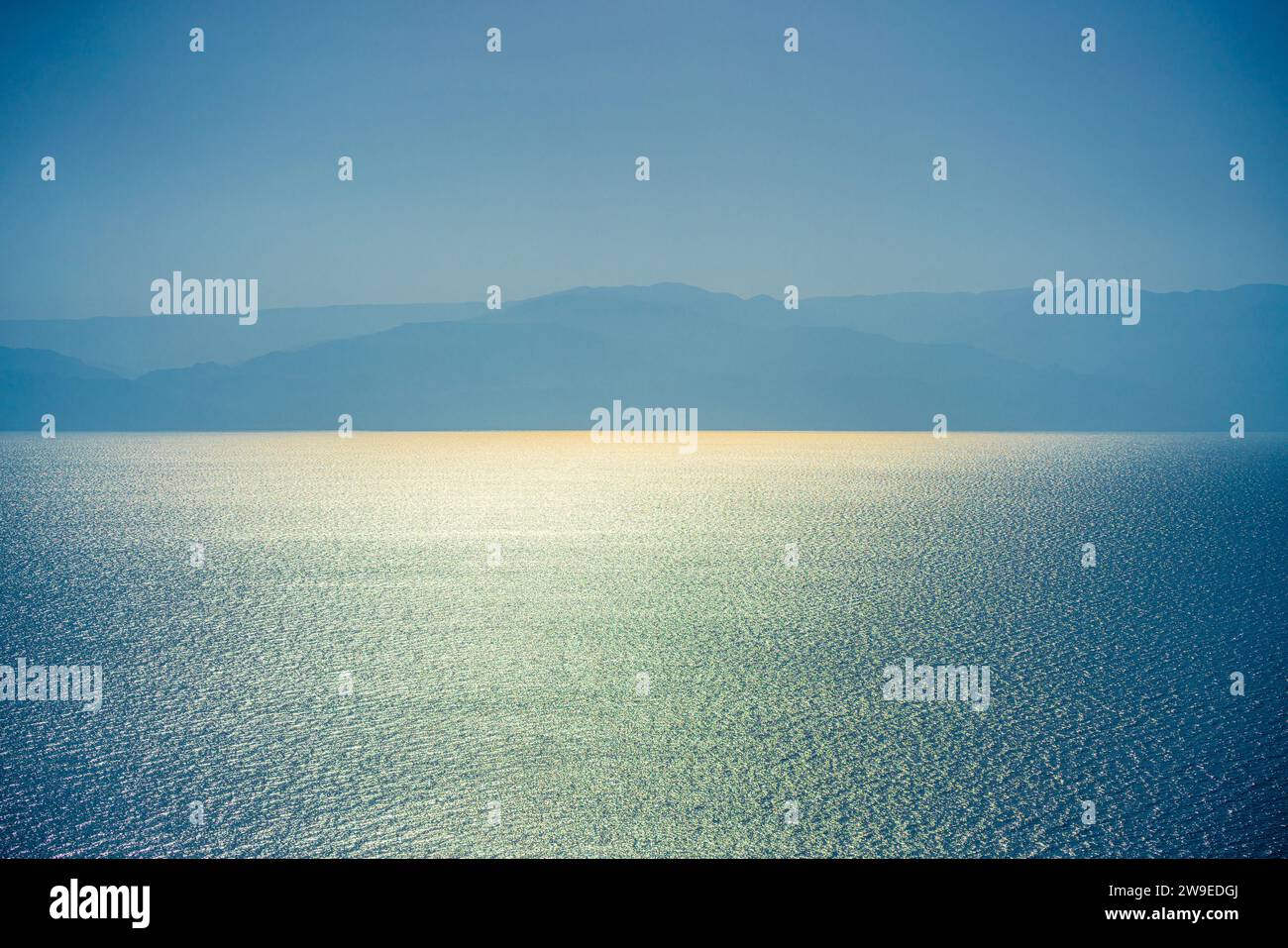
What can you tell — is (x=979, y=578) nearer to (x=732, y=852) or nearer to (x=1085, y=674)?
(x=1085, y=674)

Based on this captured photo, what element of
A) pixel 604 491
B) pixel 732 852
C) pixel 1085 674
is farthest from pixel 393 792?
pixel 604 491

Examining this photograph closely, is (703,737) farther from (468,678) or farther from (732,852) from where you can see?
(468,678)

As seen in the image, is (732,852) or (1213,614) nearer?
(732,852)

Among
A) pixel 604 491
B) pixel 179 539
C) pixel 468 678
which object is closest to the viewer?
pixel 468 678

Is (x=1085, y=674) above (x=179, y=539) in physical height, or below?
below
